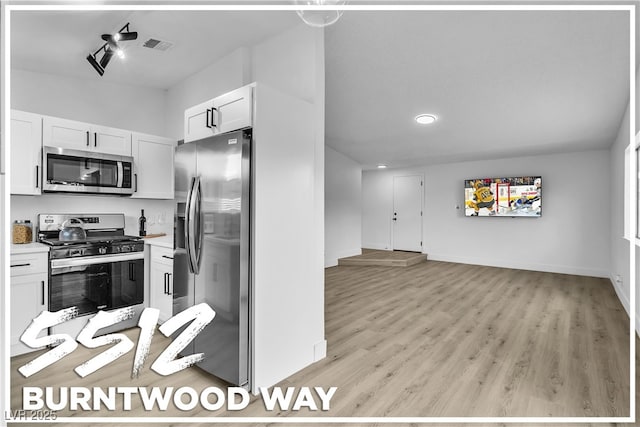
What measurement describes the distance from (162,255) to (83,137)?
132 centimetres

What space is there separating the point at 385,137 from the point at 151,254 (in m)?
4.00

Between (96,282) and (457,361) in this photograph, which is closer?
(457,361)

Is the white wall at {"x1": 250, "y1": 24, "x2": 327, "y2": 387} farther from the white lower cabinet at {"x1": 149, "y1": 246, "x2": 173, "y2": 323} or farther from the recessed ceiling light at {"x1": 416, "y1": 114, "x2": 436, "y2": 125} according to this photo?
the recessed ceiling light at {"x1": 416, "y1": 114, "x2": 436, "y2": 125}

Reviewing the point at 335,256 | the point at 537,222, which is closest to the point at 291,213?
the point at 335,256

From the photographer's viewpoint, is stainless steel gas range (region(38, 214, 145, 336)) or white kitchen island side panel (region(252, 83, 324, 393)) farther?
stainless steel gas range (region(38, 214, 145, 336))

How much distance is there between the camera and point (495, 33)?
2906 millimetres

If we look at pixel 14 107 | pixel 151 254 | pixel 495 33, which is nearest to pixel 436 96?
pixel 495 33

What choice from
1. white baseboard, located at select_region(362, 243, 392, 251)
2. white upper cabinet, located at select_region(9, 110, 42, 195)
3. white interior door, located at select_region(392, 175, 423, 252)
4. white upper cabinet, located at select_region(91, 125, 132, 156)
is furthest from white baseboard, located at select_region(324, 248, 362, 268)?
white upper cabinet, located at select_region(9, 110, 42, 195)

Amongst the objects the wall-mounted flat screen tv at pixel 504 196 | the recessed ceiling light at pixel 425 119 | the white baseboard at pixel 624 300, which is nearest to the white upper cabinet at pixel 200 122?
the recessed ceiling light at pixel 425 119

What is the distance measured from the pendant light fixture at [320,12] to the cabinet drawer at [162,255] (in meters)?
2.32

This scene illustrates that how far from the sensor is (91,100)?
11.8 feet

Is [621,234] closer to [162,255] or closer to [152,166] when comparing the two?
[162,255]

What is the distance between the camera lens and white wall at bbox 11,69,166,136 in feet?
10.6

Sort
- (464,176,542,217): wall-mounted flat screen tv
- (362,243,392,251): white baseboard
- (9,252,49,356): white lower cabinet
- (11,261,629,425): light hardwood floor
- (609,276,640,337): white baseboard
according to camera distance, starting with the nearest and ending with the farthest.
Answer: (11,261,629,425): light hardwood floor
(9,252,49,356): white lower cabinet
(609,276,640,337): white baseboard
(464,176,542,217): wall-mounted flat screen tv
(362,243,392,251): white baseboard
